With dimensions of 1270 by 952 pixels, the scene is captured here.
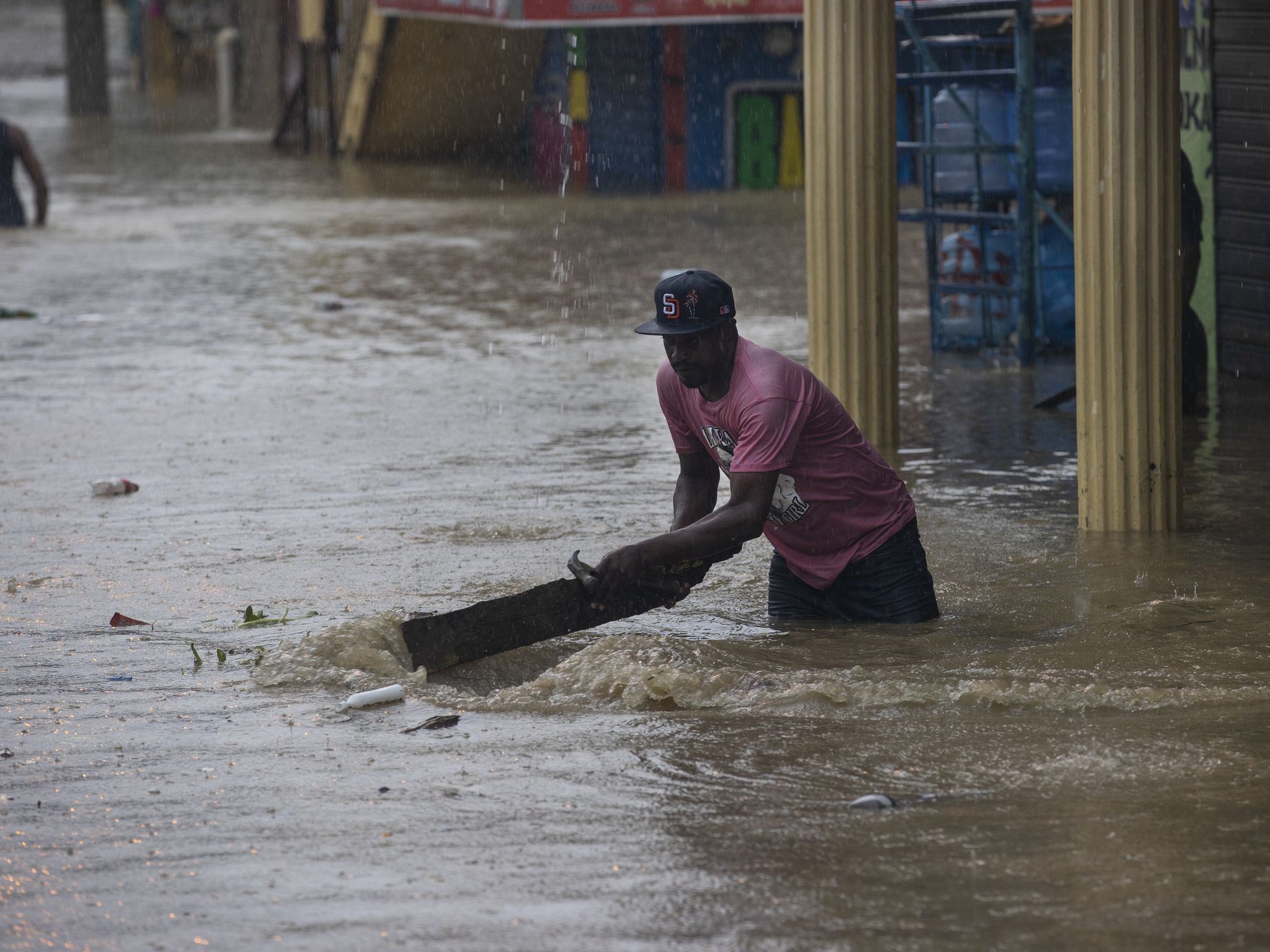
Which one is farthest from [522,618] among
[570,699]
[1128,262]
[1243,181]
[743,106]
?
[743,106]

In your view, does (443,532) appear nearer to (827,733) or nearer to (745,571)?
(745,571)

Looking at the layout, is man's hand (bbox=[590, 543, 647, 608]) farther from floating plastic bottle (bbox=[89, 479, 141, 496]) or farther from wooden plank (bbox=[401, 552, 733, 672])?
floating plastic bottle (bbox=[89, 479, 141, 496])

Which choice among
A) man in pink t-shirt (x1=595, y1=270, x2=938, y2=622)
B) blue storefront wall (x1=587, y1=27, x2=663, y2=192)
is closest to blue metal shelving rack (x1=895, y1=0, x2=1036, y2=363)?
man in pink t-shirt (x1=595, y1=270, x2=938, y2=622)

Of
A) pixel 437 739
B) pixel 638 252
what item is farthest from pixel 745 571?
pixel 638 252

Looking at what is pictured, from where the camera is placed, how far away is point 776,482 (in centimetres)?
560

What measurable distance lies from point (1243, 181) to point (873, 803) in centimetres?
812

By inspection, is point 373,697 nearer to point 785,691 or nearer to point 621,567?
point 621,567

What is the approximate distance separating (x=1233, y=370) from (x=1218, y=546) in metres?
4.62

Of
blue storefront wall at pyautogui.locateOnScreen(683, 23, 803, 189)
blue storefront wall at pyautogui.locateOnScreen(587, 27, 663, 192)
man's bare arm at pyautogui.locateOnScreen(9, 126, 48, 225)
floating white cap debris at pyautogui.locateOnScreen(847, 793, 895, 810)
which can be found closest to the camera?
floating white cap debris at pyautogui.locateOnScreen(847, 793, 895, 810)

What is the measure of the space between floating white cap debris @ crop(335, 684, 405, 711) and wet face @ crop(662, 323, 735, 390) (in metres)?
1.29

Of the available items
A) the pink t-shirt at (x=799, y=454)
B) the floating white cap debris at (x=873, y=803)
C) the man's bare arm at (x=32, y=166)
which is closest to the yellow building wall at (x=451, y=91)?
the man's bare arm at (x=32, y=166)

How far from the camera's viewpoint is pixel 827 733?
201 inches

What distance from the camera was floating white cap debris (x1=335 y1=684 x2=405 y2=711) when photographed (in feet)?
17.9

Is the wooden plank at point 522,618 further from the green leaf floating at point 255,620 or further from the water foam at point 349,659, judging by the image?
the green leaf floating at point 255,620
